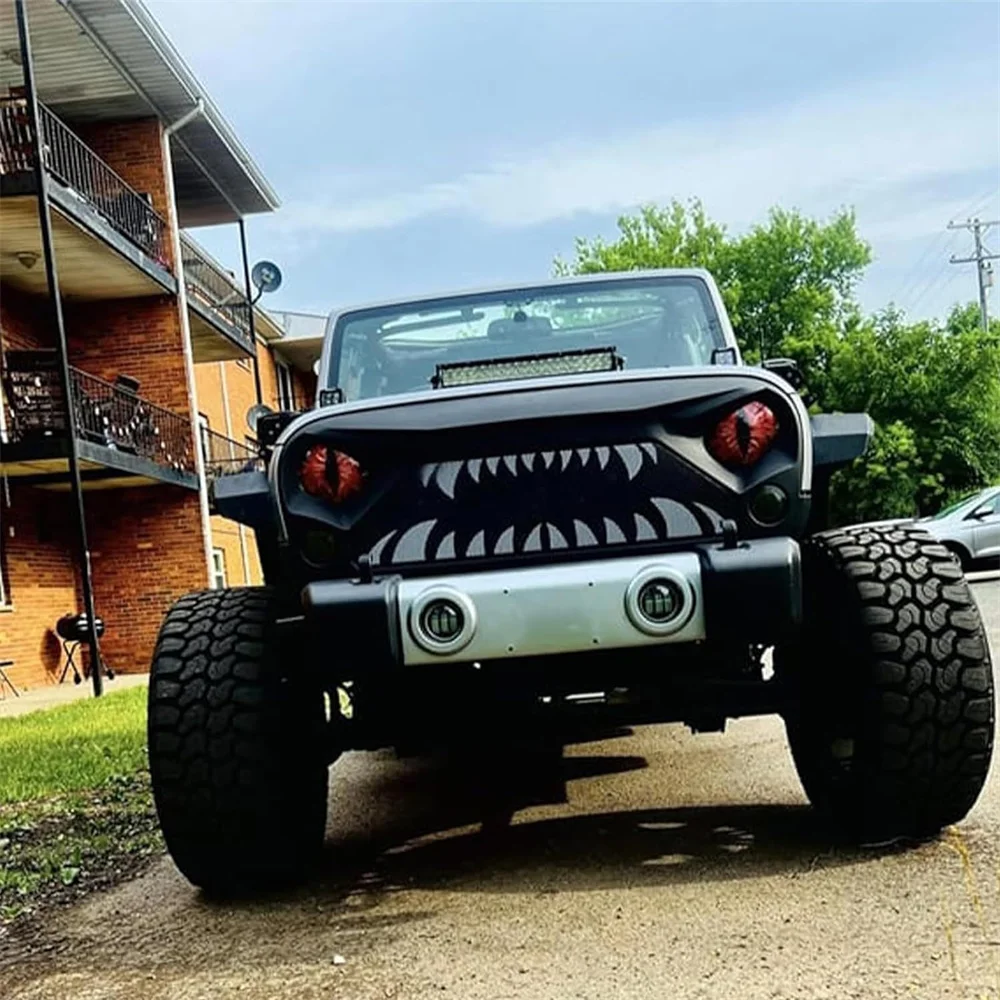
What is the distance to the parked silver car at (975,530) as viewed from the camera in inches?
679

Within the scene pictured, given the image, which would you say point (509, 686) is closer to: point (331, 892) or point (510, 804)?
point (331, 892)

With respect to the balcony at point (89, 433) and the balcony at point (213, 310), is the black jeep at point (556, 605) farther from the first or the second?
the balcony at point (213, 310)

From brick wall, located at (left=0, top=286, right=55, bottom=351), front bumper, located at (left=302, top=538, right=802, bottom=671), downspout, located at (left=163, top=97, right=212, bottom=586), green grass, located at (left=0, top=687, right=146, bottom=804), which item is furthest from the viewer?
downspout, located at (left=163, top=97, right=212, bottom=586)

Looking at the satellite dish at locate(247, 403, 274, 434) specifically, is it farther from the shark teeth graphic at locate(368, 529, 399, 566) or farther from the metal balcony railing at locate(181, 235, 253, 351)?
the metal balcony railing at locate(181, 235, 253, 351)

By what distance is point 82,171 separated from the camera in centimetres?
1648

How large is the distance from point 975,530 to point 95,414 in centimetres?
1230

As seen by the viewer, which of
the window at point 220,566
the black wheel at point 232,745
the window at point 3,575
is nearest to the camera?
the black wheel at point 232,745

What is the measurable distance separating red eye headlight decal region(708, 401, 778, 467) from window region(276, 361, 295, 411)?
2768cm

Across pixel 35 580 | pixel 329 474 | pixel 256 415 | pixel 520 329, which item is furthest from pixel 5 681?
pixel 329 474

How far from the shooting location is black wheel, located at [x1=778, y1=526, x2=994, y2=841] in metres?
3.20

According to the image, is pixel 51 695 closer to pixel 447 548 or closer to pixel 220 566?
pixel 220 566

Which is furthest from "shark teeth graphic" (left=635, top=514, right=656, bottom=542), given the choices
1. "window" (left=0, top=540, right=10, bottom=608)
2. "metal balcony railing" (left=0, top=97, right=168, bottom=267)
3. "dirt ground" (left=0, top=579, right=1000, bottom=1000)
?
"window" (left=0, top=540, right=10, bottom=608)

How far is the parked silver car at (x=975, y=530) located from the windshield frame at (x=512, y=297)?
535 inches

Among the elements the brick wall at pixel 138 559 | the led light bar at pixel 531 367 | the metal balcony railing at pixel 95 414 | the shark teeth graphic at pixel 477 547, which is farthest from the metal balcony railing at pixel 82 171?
the shark teeth graphic at pixel 477 547
